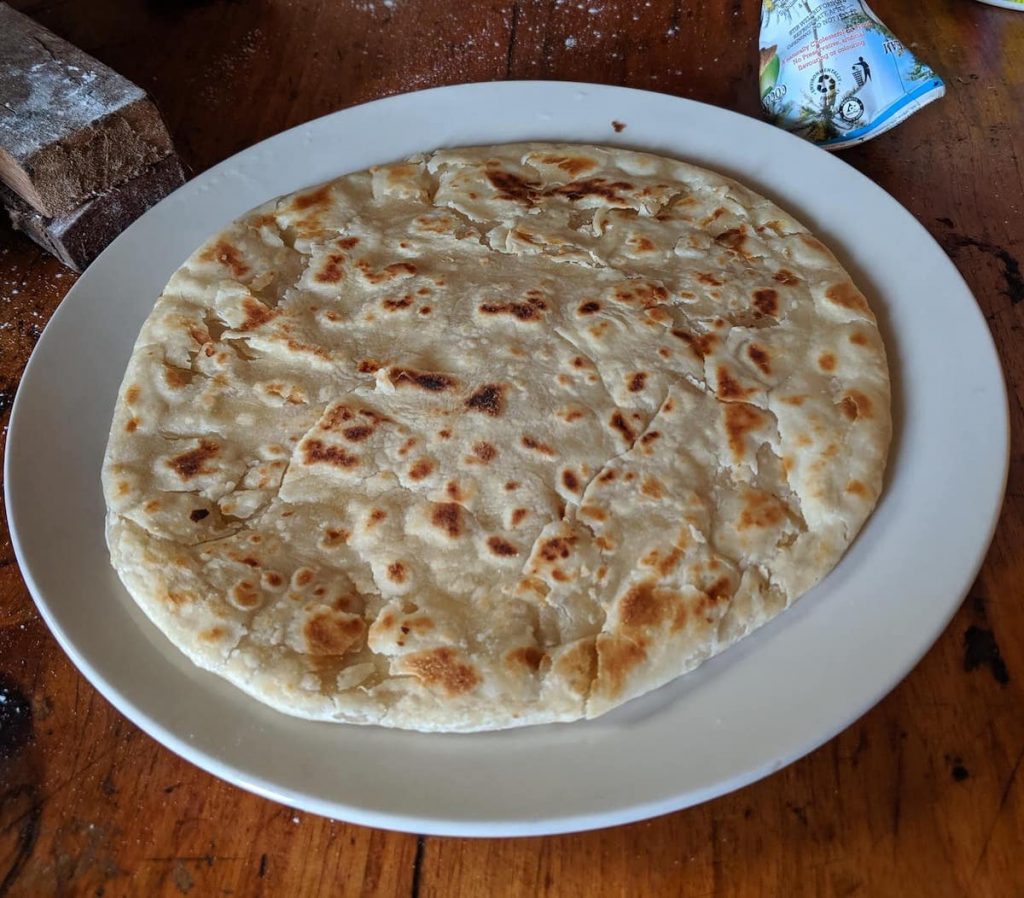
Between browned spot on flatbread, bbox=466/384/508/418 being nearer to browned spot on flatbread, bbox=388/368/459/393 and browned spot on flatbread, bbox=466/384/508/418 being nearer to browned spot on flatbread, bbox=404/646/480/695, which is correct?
browned spot on flatbread, bbox=388/368/459/393

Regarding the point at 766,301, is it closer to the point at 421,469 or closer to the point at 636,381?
the point at 636,381

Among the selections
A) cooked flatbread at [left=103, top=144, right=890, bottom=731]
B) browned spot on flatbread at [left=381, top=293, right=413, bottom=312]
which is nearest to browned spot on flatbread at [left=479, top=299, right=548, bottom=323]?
cooked flatbread at [left=103, top=144, right=890, bottom=731]

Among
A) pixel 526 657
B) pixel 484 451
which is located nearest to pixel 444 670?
pixel 526 657

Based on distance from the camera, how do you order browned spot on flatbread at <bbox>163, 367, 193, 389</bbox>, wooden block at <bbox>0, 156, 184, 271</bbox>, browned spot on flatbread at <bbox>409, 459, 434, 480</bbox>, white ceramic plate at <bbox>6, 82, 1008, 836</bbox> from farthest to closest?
1. wooden block at <bbox>0, 156, 184, 271</bbox>
2. browned spot on flatbread at <bbox>163, 367, 193, 389</bbox>
3. browned spot on flatbread at <bbox>409, 459, 434, 480</bbox>
4. white ceramic plate at <bbox>6, 82, 1008, 836</bbox>

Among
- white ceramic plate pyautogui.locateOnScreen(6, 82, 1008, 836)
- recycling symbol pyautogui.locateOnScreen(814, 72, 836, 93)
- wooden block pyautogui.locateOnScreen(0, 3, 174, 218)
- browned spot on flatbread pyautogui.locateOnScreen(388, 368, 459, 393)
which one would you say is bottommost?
white ceramic plate pyautogui.locateOnScreen(6, 82, 1008, 836)

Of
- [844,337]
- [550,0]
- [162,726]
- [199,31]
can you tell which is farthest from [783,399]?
[199,31]

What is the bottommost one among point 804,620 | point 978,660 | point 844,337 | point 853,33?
point 978,660

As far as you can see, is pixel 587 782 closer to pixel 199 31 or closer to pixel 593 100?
pixel 593 100

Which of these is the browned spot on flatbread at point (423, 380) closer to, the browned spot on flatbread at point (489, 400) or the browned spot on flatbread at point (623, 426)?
the browned spot on flatbread at point (489, 400)

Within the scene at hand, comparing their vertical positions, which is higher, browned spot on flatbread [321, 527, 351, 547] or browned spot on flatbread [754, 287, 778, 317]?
browned spot on flatbread [754, 287, 778, 317]
